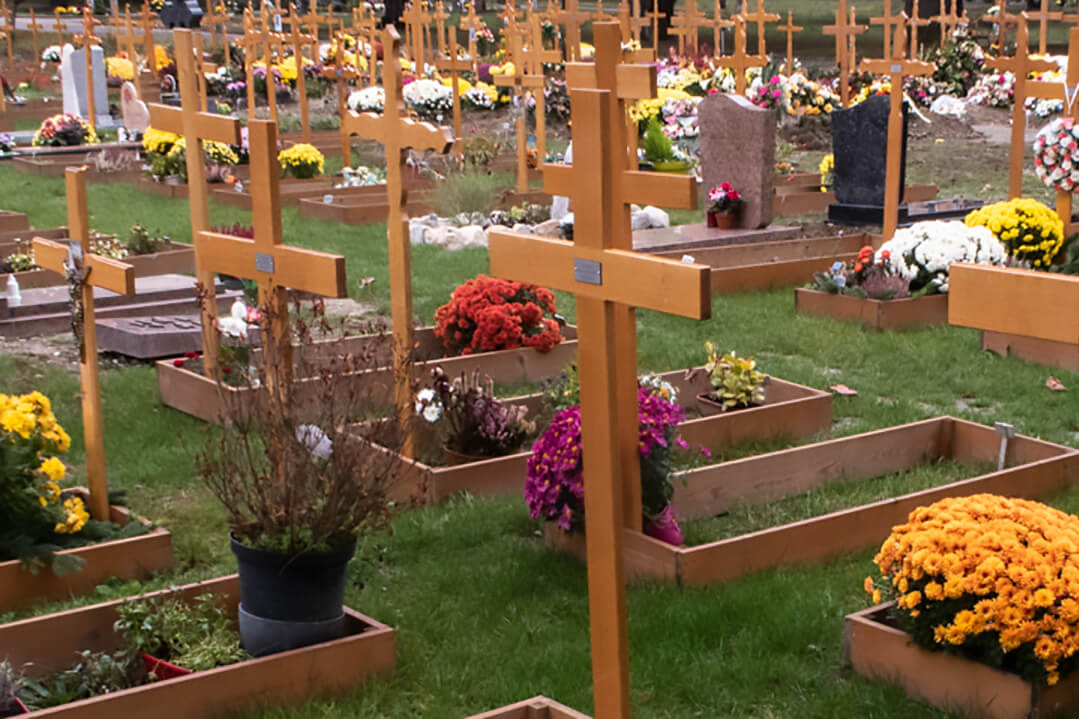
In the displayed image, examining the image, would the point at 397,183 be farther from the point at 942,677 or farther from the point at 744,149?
the point at 744,149

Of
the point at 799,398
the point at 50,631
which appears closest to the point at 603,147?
the point at 50,631

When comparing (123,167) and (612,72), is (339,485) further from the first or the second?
(123,167)

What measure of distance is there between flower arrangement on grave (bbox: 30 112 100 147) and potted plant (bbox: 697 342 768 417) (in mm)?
16841

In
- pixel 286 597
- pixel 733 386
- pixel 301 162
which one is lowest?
pixel 733 386

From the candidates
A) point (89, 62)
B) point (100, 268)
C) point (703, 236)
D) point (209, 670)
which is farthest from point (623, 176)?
point (89, 62)

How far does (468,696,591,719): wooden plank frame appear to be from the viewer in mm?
4293

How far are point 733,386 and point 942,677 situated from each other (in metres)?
3.80

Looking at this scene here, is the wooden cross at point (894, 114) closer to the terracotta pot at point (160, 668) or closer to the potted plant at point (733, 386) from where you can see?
the potted plant at point (733, 386)

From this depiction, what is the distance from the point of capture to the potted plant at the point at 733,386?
8.28 m

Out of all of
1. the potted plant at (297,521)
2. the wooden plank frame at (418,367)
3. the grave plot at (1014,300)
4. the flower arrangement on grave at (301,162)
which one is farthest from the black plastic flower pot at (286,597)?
the flower arrangement on grave at (301,162)

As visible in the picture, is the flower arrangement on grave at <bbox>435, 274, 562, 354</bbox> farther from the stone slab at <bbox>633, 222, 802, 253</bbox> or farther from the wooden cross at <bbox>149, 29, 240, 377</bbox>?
the stone slab at <bbox>633, 222, 802, 253</bbox>

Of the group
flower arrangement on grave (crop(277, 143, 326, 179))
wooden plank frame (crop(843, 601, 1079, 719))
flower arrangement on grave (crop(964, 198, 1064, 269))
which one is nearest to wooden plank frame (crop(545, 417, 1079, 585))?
wooden plank frame (crop(843, 601, 1079, 719))

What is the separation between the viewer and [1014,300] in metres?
3.17

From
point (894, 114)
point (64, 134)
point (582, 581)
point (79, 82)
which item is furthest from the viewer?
point (79, 82)
